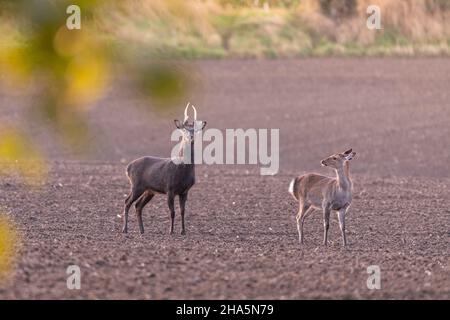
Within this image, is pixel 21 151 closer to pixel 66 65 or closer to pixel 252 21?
pixel 66 65

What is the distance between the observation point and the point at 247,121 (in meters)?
39.0

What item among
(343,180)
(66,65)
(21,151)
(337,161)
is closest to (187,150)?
(337,161)

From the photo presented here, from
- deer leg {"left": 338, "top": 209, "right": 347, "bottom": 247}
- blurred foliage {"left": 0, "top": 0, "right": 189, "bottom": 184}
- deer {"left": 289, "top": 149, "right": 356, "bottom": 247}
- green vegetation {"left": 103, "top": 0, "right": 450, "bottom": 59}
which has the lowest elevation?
deer leg {"left": 338, "top": 209, "right": 347, "bottom": 247}

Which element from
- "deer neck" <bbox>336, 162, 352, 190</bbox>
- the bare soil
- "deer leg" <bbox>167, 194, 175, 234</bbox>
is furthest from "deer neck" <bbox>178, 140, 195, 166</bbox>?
"deer neck" <bbox>336, 162, 352, 190</bbox>

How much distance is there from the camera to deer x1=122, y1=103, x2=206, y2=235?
53.1 ft

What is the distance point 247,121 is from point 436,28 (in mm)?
33792

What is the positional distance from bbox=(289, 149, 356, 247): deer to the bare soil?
0.48 meters

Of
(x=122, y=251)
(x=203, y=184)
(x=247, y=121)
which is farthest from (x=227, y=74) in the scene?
(x=122, y=251)

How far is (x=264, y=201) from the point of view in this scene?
2166cm

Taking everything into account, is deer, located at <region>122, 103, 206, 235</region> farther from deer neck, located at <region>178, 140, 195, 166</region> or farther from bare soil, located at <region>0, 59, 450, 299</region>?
bare soil, located at <region>0, 59, 450, 299</region>

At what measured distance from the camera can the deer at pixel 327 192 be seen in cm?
1531

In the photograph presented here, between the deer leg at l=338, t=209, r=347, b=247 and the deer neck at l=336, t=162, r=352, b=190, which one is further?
the deer neck at l=336, t=162, r=352, b=190
